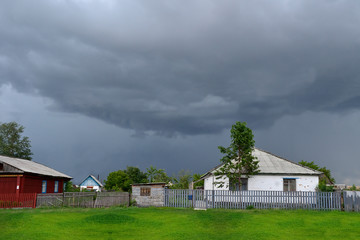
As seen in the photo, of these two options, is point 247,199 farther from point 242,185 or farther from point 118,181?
point 118,181

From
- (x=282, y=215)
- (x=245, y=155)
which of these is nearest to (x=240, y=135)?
(x=245, y=155)

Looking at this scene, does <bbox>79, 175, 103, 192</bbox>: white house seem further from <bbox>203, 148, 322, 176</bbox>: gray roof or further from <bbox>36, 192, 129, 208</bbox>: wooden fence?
<bbox>36, 192, 129, 208</bbox>: wooden fence

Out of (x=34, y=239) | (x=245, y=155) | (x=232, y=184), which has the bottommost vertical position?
(x=34, y=239)

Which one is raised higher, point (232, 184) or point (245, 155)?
point (245, 155)

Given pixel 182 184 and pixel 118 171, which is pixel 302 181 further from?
pixel 118 171

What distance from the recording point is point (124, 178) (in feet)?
207

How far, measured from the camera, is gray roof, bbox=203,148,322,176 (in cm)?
3375

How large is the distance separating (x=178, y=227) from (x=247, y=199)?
11647 millimetres

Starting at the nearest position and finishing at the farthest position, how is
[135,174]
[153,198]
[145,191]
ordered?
[153,198]
[145,191]
[135,174]

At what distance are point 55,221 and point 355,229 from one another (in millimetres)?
16741

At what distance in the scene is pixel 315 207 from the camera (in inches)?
1085

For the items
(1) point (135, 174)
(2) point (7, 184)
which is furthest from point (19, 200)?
(1) point (135, 174)

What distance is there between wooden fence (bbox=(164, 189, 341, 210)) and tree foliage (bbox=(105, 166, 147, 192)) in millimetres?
33001

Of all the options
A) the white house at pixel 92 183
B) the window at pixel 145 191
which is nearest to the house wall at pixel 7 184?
the window at pixel 145 191
